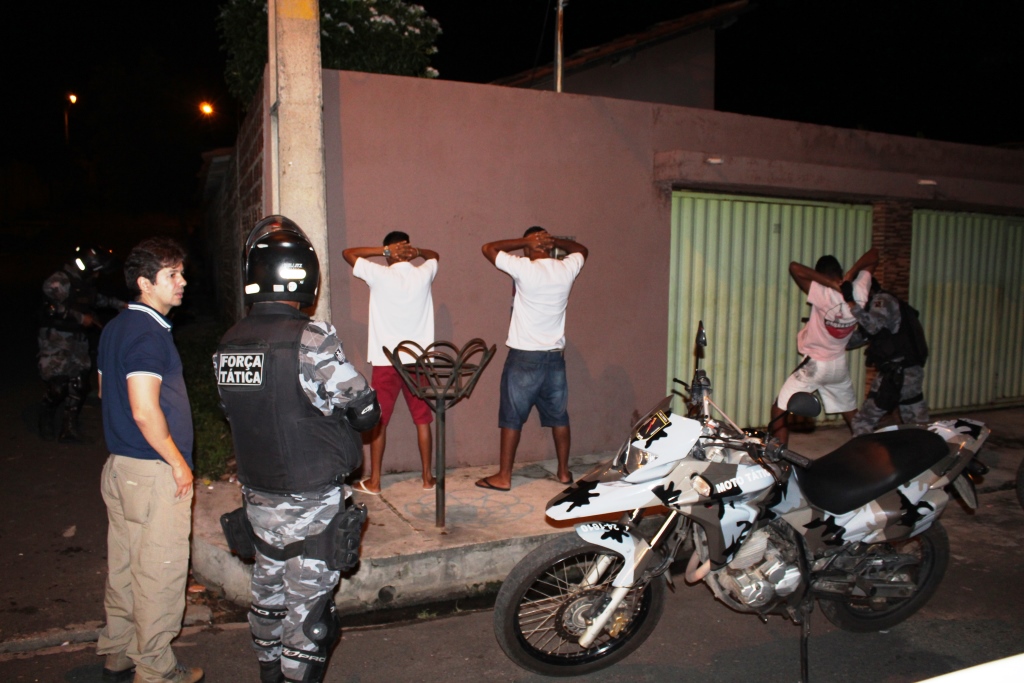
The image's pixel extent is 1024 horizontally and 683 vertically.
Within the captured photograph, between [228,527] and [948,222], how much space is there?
8.78 metres

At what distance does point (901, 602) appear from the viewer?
4.05m

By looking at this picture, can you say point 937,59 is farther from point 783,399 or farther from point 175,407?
point 175,407

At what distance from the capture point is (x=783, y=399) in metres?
6.15

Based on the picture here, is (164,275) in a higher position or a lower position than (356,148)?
lower

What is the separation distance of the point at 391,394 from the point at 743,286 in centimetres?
377

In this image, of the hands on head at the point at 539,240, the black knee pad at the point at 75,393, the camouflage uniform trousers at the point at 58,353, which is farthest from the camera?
the black knee pad at the point at 75,393

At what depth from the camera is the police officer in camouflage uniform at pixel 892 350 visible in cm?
621

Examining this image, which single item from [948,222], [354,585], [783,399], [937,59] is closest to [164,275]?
[354,585]

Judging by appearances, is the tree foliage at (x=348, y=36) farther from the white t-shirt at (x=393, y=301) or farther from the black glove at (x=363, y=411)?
the black glove at (x=363, y=411)

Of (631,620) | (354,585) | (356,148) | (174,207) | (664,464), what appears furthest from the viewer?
(174,207)

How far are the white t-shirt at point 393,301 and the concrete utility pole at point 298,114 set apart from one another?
41cm

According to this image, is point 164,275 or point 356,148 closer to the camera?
point 164,275

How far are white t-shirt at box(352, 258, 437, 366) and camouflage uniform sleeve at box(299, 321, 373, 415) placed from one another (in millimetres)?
2378

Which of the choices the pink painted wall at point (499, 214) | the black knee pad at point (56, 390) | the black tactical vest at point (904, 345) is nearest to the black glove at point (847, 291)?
the black tactical vest at point (904, 345)
